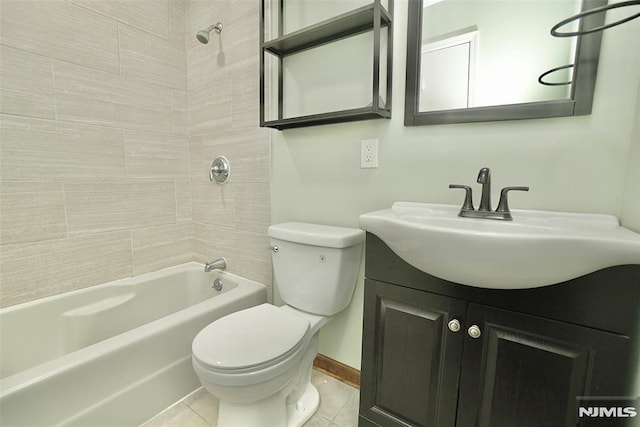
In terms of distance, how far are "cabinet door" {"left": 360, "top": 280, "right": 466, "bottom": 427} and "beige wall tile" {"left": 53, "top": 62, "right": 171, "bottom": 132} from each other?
165 centimetres

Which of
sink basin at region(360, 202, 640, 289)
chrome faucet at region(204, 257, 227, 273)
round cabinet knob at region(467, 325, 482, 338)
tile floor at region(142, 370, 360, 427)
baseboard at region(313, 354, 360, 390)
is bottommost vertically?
tile floor at region(142, 370, 360, 427)

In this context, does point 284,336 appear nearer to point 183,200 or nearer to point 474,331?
point 474,331

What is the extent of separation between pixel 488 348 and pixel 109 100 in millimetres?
2060

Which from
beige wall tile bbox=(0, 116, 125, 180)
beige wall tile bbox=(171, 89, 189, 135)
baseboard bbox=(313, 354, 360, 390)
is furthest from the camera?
beige wall tile bbox=(171, 89, 189, 135)

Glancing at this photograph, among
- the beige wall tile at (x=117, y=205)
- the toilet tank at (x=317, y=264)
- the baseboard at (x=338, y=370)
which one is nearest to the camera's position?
the toilet tank at (x=317, y=264)

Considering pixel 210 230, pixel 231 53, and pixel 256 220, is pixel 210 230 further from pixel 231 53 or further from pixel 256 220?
pixel 231 53

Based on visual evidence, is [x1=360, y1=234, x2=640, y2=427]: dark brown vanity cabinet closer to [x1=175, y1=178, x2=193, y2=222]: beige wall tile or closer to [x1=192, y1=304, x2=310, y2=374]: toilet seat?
[x1=192, y1=304, x2=310, y2=374]: toilet seat

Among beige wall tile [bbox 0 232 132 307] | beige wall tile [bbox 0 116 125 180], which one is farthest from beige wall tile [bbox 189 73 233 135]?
beige wall tile [bbox 0 232 132 307]

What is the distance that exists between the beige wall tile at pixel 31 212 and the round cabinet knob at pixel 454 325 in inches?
71.3

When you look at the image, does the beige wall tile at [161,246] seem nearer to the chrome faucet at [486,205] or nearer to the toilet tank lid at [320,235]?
the toilet tank lid at [320,235]

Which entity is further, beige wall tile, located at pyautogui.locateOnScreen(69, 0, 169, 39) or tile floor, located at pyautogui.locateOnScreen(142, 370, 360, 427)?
beige wall tile, located at pyautogui.locateOnScreen(69, 0, 169, 39)

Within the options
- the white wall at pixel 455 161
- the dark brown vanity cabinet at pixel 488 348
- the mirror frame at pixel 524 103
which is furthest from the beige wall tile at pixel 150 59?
the dark brown vanity cabinet at pixel 488 348

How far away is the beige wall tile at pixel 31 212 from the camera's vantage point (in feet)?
4.15

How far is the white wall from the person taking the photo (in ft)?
2.61
